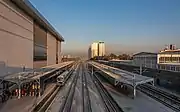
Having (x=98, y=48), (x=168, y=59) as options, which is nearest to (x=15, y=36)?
(x=168, y=59)

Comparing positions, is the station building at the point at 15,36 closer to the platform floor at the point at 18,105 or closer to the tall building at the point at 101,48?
the platform floor at the point at 18,105

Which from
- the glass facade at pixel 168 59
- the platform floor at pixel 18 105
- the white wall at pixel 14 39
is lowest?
the platform floor at pixel 18 105

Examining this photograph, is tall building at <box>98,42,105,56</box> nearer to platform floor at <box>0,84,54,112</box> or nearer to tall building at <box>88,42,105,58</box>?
tall building at <box>88,42,105,58</box>

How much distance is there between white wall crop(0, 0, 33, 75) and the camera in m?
20.2

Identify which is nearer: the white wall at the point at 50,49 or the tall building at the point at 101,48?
the white wall at the point at 50,49

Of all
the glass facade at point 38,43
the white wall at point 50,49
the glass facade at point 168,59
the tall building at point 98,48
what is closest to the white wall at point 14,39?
the glass facade at point 38,43

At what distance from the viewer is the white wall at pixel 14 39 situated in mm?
20170

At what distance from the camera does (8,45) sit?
21531 millimetres

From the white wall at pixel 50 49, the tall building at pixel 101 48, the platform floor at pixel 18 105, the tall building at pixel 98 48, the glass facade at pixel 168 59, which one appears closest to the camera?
the platform floor at pixel 18 105

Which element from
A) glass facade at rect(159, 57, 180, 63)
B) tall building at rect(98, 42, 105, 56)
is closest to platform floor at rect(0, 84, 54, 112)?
glass facade at rect(159, 57, 180, 63)

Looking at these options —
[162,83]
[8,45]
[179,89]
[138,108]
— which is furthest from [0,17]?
[162,83]

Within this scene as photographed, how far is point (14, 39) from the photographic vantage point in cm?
2352

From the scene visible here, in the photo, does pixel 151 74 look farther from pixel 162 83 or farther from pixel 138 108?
pixel 138 108

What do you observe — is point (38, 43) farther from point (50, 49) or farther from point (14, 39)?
point (50, 49)
